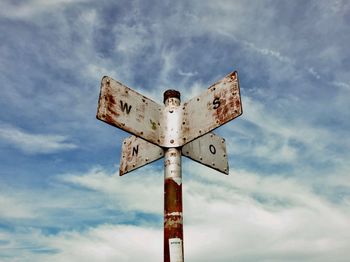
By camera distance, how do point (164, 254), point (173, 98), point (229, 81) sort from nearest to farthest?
point (164, 254), point (229, 81), point (173, 98)

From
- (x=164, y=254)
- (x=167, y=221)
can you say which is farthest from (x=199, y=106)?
(x=164, y=254)

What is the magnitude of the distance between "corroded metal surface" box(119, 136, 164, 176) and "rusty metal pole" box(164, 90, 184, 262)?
0.19 m

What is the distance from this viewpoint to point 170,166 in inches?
135

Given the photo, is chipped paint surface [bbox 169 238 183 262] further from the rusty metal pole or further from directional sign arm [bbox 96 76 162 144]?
directional sign arm [bbox 96 76 162 144]

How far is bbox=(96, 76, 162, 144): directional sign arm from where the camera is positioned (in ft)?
10.5

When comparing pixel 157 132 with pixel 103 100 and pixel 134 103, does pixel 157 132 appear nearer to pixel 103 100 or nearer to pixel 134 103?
pixel 134 103

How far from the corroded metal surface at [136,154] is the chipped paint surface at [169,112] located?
0.20m

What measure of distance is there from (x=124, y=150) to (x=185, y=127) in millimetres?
915

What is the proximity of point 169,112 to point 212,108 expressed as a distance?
0.53 metres

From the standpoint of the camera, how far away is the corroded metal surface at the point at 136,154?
3.71 meters

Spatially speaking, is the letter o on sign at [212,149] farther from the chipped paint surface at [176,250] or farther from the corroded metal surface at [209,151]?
the chipped paint surface at [176,250]

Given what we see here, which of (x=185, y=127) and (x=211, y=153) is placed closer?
(x=185, y=127)

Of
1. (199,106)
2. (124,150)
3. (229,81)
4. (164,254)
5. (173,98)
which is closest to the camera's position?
(164,254)

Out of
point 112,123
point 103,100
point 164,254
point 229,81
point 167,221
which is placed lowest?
point 164,254
